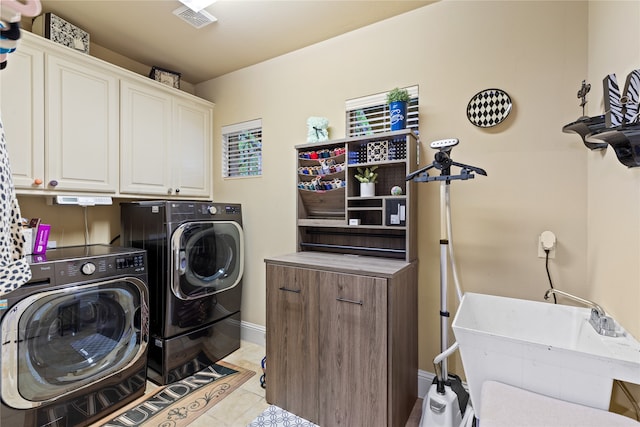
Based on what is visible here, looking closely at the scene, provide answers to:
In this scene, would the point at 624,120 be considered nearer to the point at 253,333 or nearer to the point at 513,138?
the point at 513,138

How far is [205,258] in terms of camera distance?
96.5 inches

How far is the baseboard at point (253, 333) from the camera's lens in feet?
9.15

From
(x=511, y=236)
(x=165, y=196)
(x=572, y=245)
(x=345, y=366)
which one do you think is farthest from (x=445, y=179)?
(x=165, y=196)

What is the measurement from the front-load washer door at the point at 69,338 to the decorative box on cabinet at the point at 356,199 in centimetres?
128

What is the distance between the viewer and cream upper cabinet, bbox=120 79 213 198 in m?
2.35

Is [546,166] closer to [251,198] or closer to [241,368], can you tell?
[251,198]

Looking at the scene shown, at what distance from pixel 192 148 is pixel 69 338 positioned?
1.83 metres

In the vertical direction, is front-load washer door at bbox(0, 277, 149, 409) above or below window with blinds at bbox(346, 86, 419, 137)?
below

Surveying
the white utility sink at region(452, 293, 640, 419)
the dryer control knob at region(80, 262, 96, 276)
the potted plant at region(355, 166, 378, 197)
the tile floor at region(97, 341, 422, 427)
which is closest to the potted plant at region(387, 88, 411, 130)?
the potted plant at region(355, 166, 378, 197)

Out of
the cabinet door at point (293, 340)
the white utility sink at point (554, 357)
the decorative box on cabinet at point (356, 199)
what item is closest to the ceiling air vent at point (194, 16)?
the decorative box on cabinet at point (356, 199)

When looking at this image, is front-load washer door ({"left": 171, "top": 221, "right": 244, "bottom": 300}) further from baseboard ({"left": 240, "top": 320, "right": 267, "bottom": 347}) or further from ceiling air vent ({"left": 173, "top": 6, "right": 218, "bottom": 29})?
ceiling air vent ({"left": 173, "top": 6, "right": 218, "bottom": 29})

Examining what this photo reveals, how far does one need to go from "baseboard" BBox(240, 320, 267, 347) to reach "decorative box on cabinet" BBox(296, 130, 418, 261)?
1.07 meters

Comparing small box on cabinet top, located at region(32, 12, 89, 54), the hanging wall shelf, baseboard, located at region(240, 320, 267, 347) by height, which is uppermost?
small box on cabinet top, located at region(32, 12, 89, 54)

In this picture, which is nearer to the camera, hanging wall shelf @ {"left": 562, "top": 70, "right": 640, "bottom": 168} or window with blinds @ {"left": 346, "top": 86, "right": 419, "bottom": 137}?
hanging wall shelf @ {"left": 562, "top": 70, "right": 640, "bottom": 168}
